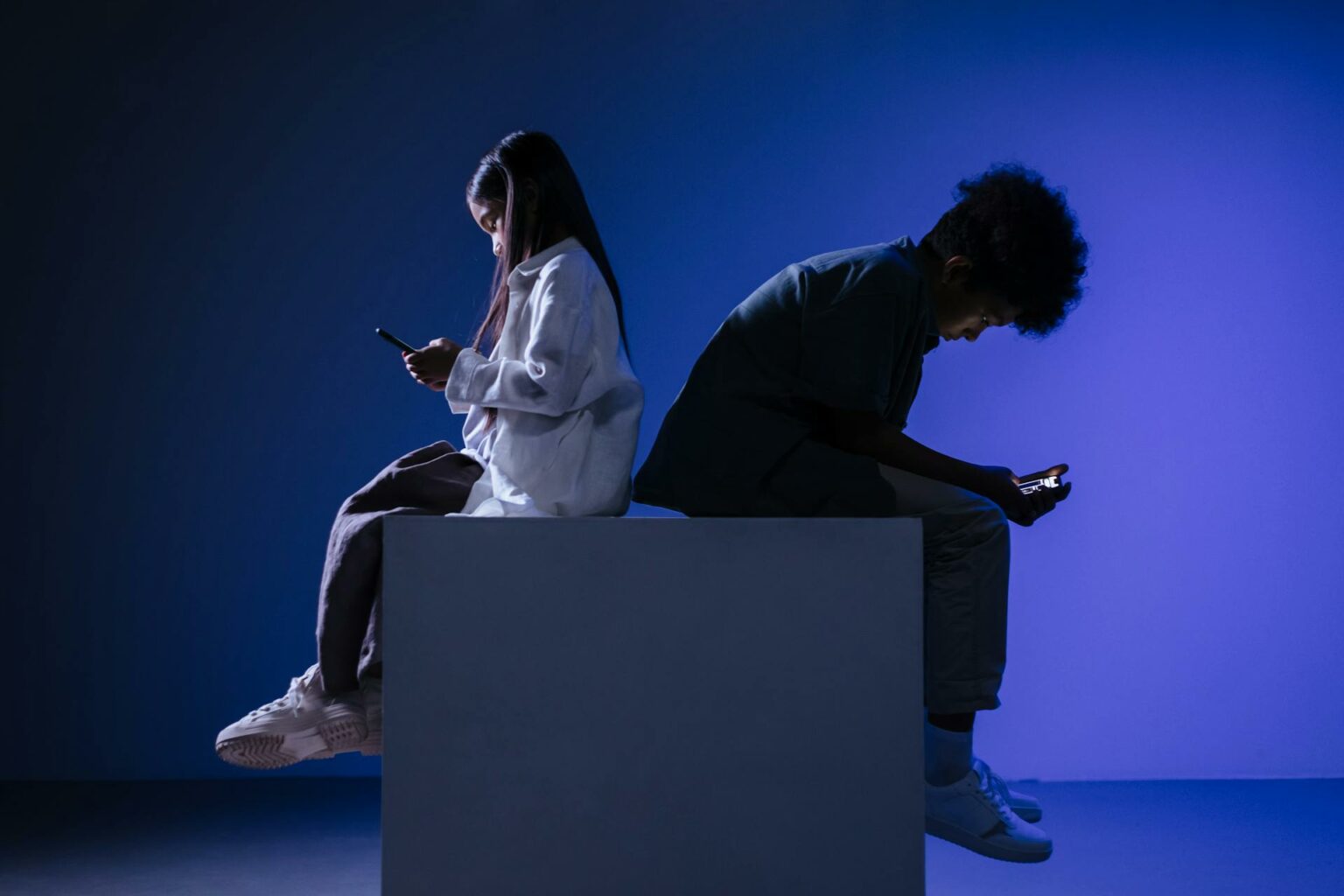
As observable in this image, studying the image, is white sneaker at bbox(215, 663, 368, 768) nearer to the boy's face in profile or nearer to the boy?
the boy

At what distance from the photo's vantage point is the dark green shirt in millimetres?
1339

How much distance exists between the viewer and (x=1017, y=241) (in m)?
1.46

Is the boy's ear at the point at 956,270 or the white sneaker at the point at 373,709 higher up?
the boy's ear at the point at 956,270

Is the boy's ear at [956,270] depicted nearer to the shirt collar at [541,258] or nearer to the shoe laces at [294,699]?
the shirt collar at [541,258]

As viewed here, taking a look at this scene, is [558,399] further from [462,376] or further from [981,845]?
[981,845]

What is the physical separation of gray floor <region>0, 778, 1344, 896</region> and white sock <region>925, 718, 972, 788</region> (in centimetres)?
40

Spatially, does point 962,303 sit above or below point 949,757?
above

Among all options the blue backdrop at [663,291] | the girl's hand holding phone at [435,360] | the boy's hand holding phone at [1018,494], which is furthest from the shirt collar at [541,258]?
A: the blue backdrop at [663,291]

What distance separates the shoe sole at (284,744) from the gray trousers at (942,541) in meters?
0.50

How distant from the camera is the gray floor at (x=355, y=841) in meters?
1.72

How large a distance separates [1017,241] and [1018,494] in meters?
0.31

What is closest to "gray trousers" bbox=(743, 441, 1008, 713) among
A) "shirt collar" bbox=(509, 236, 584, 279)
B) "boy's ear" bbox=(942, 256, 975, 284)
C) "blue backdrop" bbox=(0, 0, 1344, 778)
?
"boy's ear" bbox=(942, 256, 975, 284)

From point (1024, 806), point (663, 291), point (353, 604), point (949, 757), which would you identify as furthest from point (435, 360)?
point (663, 291)

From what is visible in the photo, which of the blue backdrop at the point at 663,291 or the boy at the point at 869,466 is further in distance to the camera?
the blue backdrop at the point at 663,291
